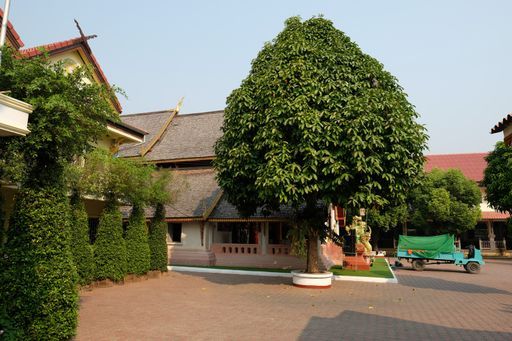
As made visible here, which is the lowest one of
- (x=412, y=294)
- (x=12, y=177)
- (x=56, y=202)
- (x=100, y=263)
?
(x=412, y=294)

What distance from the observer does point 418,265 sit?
22203 mm

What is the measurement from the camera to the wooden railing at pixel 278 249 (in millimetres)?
20500

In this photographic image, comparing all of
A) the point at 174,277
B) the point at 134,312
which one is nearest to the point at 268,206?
the point at 174,277

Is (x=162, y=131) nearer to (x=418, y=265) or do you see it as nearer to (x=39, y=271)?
(x=418, y=265)

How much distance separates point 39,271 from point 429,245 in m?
21.0

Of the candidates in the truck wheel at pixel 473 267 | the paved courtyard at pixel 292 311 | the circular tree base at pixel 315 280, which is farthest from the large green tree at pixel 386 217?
the circular tree base at pixel 315 280

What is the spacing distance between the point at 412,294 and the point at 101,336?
422 inches

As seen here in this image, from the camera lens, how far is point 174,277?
57.5 ft

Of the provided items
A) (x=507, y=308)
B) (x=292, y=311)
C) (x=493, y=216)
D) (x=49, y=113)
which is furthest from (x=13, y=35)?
(x=493, y=216)

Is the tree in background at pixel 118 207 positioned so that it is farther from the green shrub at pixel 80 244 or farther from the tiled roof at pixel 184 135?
the tiled roof at pixel 184 135

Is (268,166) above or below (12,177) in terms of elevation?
above

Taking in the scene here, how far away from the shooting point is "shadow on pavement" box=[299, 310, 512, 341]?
7684 mm

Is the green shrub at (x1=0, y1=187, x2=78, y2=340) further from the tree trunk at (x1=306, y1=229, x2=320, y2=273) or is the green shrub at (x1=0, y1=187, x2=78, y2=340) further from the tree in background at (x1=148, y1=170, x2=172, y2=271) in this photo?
the tree trunk at (x1=306, y1=229, x2=320, y2=273)

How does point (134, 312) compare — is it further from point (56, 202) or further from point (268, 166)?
point (268, 166)
